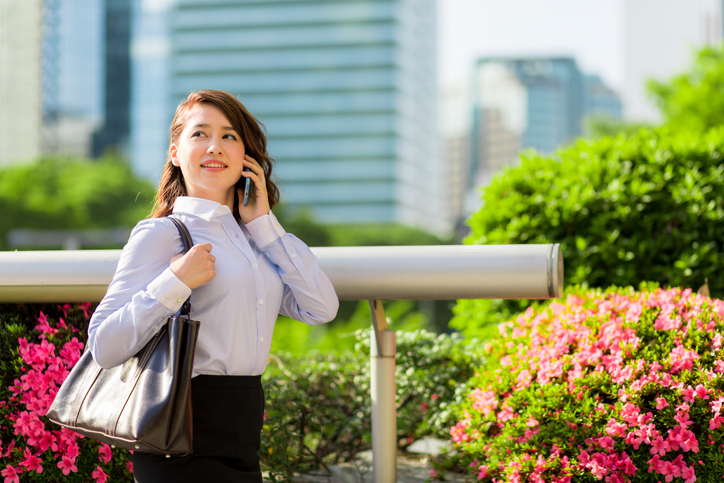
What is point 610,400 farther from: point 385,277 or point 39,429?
point 39,429

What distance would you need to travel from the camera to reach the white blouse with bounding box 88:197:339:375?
173cm

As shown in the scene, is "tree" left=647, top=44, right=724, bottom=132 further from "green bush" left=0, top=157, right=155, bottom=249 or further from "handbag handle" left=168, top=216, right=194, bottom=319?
"green bush" left=0, top=157, right=155, bottom=249

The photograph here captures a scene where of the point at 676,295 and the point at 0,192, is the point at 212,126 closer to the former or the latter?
the point at 676,295

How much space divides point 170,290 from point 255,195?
1.78 feet

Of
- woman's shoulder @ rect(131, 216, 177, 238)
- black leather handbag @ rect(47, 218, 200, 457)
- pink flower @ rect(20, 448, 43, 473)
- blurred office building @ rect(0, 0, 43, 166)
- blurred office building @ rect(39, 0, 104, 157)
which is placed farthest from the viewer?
blurred office building @ rect(39, 0, 104, 157)

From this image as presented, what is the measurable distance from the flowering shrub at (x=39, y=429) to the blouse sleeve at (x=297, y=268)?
92 centimetres

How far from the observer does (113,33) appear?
95.0 meters

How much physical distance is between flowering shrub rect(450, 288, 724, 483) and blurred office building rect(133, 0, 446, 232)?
8609 cm

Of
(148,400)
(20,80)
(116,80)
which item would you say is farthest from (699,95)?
(116,80)

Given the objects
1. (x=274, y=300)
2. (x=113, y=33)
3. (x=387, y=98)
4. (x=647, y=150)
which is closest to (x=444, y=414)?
(x=274, y=300)

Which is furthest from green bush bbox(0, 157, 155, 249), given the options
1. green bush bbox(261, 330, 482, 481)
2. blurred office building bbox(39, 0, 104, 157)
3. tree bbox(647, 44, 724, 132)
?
green bush bbox(261, 330, 482, 481)

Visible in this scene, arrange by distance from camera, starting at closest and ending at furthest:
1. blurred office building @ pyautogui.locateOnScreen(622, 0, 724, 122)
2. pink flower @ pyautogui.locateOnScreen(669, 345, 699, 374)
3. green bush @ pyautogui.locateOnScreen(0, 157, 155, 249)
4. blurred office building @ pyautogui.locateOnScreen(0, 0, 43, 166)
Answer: pink flower @ pyautogui.locateOnScreen(669, 345, 699, 374) < green bush @ pyautogui.locateOnScreen(0, 157, 155, 249) < blurred office building @ pyautogui.locateOnScreen(622, 0, 724, 122) < blurred office building @ pyautogui.locateOnScreen(0, 0, 43, 166)

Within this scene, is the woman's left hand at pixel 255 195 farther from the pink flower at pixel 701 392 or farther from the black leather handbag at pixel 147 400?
the pink flower at pixel 701 392

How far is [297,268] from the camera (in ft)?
6.90
